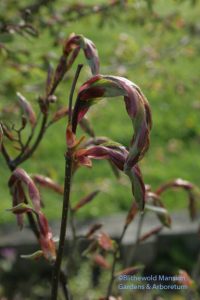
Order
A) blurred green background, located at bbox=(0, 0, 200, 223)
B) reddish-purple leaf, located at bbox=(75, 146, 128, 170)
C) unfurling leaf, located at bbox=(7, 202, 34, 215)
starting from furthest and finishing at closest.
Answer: blurred green background, located at bbox=(0, 0, 200, 223) → unfurling leaf, located at bbox=(7, 202, 34, 215) → reddish-purple leaf, located at bbox=(75, 146, 128, 170)

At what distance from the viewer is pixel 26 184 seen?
1.17 m

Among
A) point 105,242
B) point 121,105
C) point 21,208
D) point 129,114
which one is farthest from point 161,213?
point 121,105

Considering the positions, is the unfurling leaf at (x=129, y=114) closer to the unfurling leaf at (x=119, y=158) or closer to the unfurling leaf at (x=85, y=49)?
the unfurling leaf at (x=119, y=158)

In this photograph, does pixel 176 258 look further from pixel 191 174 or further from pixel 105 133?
pixel 105 133

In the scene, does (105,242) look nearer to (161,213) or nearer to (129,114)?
(161,213)

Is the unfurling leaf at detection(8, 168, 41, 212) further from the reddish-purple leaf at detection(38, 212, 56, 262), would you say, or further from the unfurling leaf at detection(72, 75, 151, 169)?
the unfurling leaf at detection(72, 75, 151, 169)

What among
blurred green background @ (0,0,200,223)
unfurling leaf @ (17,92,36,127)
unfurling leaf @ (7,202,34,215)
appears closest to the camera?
unfurling leaf @ (7,202,34,215)

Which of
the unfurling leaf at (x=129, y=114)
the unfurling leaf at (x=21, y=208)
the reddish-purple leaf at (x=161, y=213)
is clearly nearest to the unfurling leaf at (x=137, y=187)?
the unfurling leaf at (x=129, y=114)

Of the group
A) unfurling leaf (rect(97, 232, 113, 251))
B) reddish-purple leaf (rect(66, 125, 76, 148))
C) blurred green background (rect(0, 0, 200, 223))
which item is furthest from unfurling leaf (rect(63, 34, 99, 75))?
blurred green background (rect(0, 0, 200, 223))

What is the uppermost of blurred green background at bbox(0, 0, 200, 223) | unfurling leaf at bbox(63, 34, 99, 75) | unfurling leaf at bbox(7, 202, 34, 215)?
unfurling leaf at bbox(63, 34, 99, 75)

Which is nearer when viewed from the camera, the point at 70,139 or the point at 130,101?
the point at 130,101

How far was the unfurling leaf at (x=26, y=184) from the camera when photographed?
1.14 metres

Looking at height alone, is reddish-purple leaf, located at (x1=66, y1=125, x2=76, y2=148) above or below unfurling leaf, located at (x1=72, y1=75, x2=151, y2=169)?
below

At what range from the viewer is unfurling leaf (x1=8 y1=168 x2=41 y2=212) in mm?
1138
